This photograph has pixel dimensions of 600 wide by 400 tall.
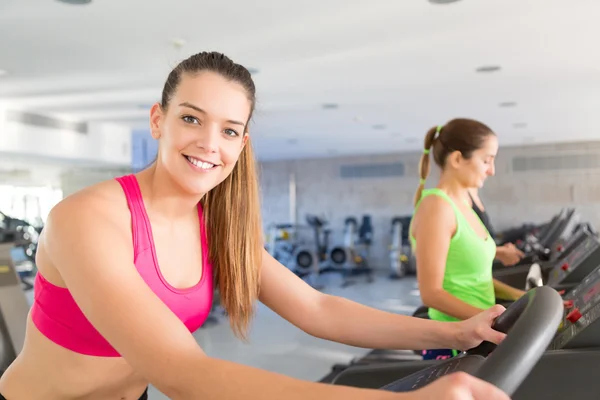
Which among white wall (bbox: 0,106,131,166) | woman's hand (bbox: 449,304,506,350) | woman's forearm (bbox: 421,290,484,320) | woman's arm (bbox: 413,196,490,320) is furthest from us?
white wall (bbox: 0,106,131,166)

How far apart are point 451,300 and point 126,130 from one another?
730 cm

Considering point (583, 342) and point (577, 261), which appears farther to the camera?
point (577, 261)

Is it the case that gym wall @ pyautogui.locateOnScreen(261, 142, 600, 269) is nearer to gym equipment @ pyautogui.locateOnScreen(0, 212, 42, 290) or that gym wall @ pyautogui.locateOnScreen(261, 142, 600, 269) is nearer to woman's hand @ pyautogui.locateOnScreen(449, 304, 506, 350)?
gym equipment @ pyautogui.locateOnScreen(0, 212, 42, 290)

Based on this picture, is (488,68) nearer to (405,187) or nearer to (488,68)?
(488,68)

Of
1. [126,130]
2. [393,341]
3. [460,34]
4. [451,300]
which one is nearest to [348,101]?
[460,34]

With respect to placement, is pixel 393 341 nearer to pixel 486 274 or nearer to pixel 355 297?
pixel 486 274

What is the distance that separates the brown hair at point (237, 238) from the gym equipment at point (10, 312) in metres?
1.34

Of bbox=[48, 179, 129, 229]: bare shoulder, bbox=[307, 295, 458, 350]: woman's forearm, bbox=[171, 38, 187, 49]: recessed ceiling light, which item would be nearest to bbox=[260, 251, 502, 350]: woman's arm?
bbox=[307, 295, 458, 350]: woman's forearm

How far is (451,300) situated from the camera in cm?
172

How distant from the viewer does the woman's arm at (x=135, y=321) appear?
0.70 meters

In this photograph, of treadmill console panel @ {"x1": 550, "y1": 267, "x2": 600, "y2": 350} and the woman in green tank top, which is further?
the woman in green tank top

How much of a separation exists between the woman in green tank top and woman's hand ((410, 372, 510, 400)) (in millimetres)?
1140

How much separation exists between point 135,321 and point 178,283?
353mm

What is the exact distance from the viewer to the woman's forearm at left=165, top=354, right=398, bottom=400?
2.19ft
